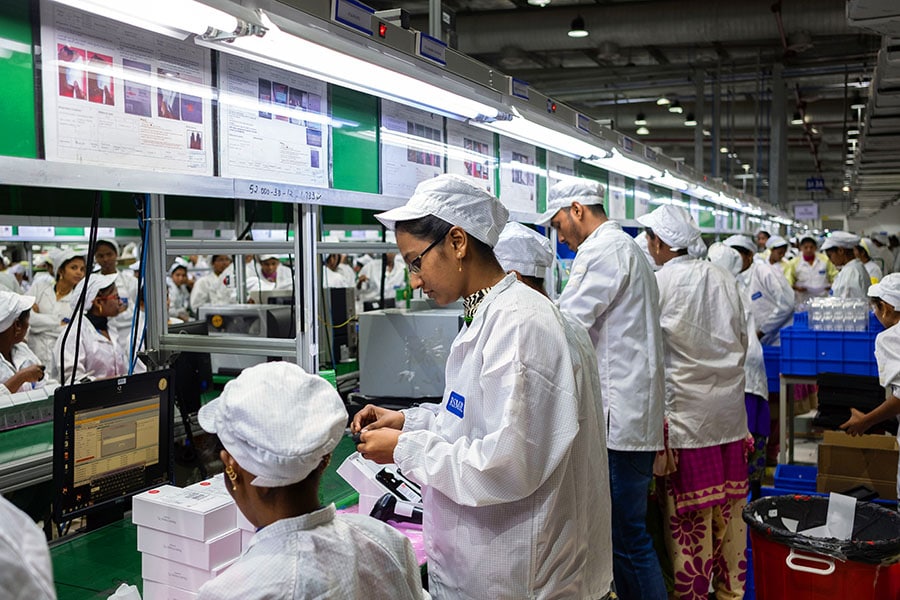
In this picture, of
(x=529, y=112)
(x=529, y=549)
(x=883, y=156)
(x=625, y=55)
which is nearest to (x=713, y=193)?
(x=883, y=156)

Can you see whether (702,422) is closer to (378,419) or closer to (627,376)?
(627,376)

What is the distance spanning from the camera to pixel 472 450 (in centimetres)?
169

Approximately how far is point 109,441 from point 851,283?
7.76 m

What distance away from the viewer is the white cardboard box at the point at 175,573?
186 cm

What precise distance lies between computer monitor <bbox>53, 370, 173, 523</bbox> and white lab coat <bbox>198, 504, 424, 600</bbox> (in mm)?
1066

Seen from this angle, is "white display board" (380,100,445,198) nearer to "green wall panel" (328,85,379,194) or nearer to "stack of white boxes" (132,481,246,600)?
"green wall panel" (328,85,379,194)

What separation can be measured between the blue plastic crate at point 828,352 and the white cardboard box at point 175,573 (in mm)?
4328

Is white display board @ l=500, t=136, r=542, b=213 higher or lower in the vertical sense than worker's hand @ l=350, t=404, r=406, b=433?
higher

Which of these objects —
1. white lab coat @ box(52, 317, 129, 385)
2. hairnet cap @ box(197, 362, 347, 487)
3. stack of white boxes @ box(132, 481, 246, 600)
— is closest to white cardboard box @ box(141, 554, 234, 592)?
stack of white boxes @ box(132, 481, 246, 600)

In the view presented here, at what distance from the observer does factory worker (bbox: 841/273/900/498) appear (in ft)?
11.9

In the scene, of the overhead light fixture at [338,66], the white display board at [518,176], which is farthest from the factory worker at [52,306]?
the overhead light fixture at [338,66]

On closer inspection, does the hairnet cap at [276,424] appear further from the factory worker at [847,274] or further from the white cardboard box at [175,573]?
the factory worker at [847,274]

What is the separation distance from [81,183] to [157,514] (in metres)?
0.82

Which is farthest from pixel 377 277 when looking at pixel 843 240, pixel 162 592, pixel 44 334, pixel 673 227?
pixel 162 592
